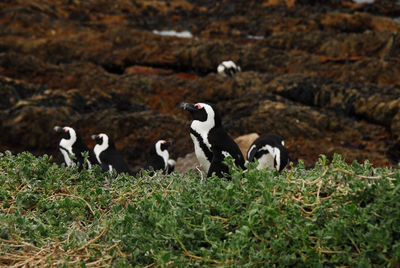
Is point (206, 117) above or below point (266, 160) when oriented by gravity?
above

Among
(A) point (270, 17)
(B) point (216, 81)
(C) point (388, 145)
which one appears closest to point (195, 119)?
(C) point (388, 145)

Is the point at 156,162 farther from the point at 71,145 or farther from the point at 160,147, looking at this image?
the point at 71,145

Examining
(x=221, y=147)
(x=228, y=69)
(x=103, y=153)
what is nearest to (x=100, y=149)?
(x=103, y=153)

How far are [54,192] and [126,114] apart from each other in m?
9.62

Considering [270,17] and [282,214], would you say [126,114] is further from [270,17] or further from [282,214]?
[270,17]

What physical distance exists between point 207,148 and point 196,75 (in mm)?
19859

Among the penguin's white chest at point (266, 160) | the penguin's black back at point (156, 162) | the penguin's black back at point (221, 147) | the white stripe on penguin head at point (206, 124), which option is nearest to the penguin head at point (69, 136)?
the penguin's black back at point (156, 162)

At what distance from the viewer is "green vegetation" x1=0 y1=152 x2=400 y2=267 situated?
7.95 ft

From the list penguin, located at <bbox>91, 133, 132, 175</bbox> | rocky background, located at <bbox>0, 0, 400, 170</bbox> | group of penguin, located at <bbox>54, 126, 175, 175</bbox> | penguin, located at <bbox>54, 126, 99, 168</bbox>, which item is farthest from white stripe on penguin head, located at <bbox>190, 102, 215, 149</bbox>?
rocky background, located at <bbox>0, 0, 400, 170</bbox>

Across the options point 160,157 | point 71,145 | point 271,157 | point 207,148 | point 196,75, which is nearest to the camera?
point 207,148

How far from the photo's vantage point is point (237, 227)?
2689 millimetres

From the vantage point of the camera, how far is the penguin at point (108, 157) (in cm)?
917

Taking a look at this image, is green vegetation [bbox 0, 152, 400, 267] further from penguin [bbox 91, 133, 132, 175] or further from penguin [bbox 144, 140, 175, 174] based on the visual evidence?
penguin [bbox 144, 140, 175, 174]

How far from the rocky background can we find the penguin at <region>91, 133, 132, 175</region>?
0.89 meters
